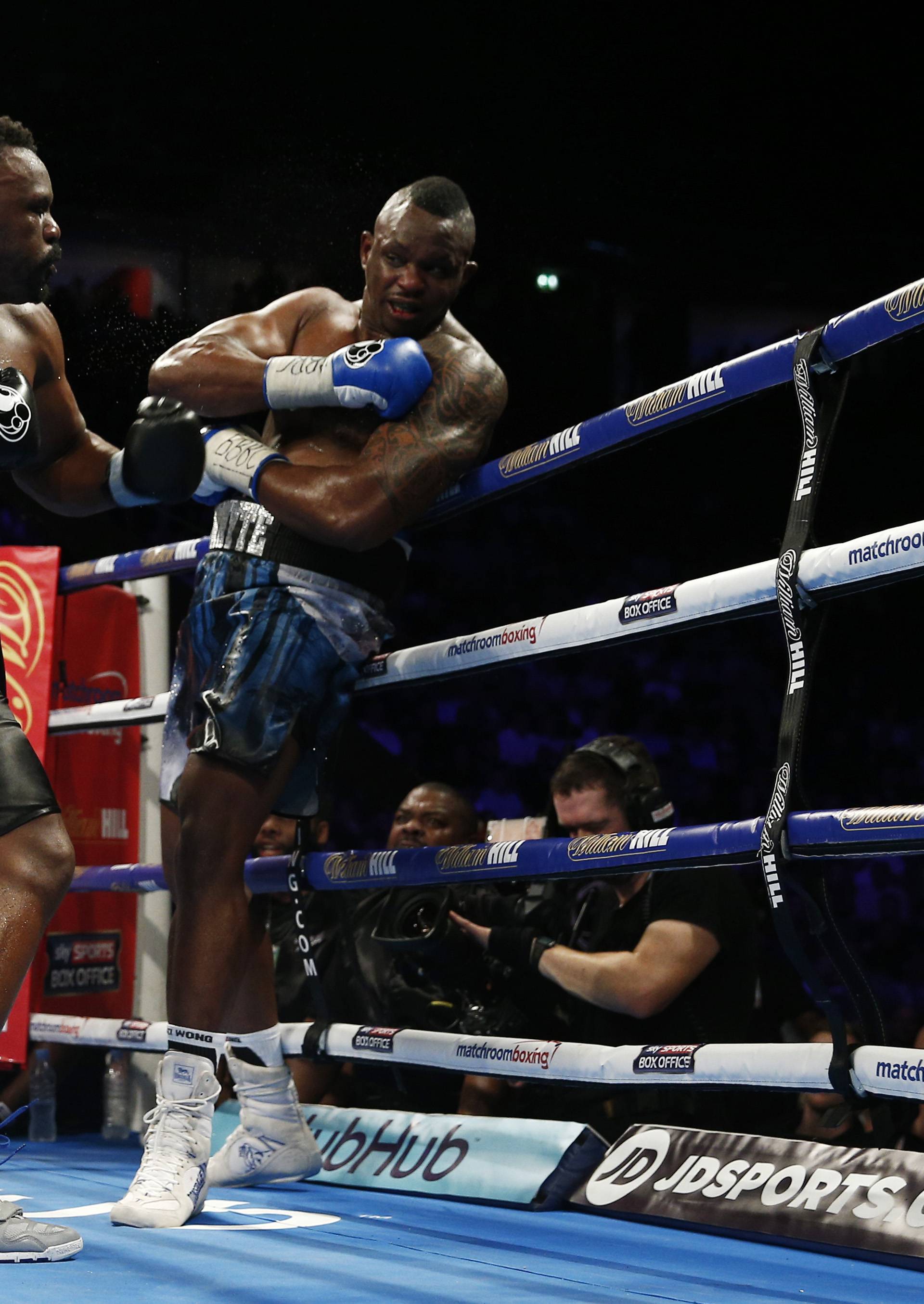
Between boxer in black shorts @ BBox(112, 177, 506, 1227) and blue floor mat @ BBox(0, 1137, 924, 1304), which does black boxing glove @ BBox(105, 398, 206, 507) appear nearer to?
boxer in black shorts @ BBox(112, 177, 506, 1227)

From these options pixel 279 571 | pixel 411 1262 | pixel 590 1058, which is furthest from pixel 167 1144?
pixel 279 571

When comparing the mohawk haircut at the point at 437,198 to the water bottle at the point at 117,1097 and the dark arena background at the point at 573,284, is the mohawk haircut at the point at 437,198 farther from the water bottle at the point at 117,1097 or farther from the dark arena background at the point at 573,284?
the dark arena background at the point at 573,284

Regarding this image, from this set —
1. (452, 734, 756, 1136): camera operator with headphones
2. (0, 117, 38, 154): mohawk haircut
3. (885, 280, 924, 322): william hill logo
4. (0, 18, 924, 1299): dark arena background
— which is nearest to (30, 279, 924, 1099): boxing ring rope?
(885, 280, 924, 322): william hill logo

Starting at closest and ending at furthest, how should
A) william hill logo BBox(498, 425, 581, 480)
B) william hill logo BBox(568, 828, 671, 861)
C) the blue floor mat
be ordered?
the blue floor mat < william hill logo BBox(568, 828, 671, 861) < william hill logo BBox(498, 425, 581, 480)

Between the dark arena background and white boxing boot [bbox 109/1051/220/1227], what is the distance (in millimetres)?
2442

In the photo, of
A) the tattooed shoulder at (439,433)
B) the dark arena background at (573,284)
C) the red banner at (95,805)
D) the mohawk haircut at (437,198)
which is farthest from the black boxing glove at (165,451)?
the dark arena background at (573,284)

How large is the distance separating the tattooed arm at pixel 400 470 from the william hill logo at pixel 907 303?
669mm

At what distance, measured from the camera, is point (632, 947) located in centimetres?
215

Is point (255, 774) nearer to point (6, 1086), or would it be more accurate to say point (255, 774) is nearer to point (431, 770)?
point (6, 1086)

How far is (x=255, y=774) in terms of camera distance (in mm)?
1761

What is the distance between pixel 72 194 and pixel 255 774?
3607 mm

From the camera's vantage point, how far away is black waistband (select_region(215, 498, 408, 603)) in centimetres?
187

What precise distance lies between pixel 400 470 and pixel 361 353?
0.51ft

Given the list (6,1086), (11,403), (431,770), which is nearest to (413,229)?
(11,403)
